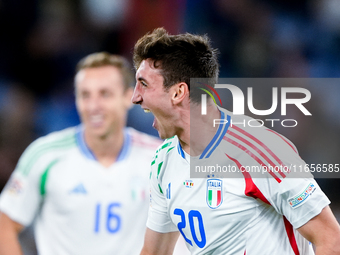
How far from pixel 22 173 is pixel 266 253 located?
8.70 ft

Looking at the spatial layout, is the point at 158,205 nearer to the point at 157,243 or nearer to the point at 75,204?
the point at 157,243

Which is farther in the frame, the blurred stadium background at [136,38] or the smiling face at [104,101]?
the blurred stadium background at [136,38]

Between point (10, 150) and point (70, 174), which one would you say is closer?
point (70, 174)

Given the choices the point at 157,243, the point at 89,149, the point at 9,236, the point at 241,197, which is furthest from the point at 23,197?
the point at 241,197

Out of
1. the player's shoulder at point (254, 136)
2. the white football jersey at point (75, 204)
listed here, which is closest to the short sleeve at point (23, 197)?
the white football jersey at point (75, 204)

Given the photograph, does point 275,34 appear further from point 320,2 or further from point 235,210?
point 235,210

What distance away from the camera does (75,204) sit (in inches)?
151

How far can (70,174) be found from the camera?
153 inches

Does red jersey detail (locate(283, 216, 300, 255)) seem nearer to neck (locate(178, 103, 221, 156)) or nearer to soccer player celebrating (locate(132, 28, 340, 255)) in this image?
soccer player celebrating (locate(132, 28, 340, 255))

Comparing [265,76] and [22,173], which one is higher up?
[265,76]

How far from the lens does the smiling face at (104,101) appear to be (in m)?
4.17

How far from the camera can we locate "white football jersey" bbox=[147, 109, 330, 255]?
5.82 feet

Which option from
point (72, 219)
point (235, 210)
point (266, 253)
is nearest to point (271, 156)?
point (235, 210)

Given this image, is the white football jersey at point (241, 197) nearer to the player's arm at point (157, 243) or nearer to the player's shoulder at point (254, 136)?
the player's shoulder at point (254, 136)
